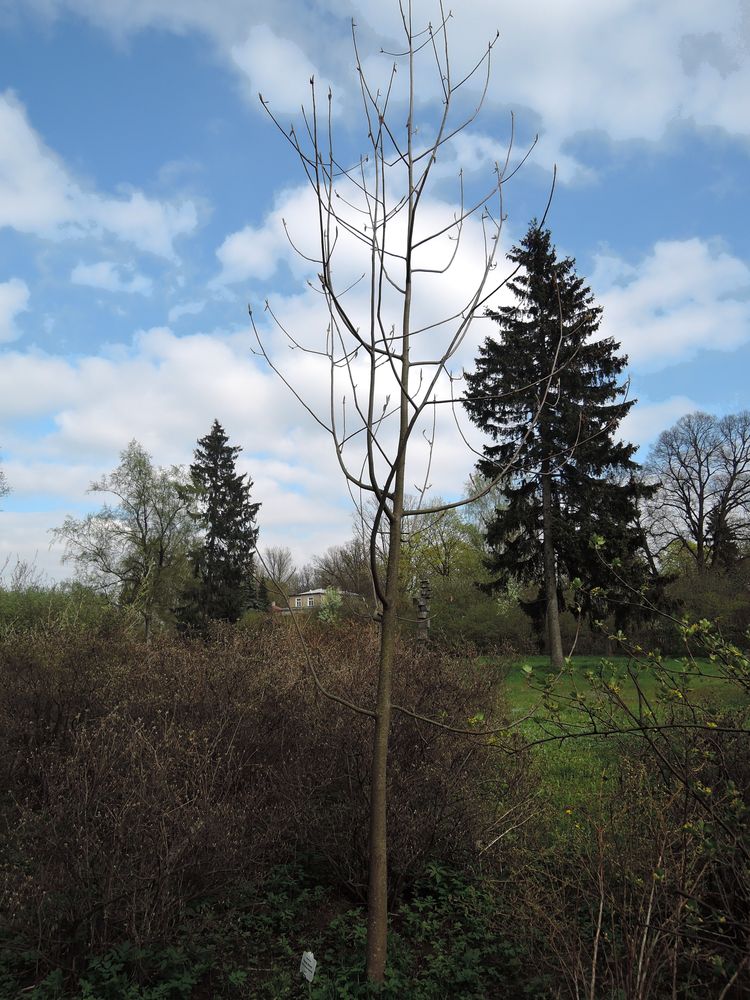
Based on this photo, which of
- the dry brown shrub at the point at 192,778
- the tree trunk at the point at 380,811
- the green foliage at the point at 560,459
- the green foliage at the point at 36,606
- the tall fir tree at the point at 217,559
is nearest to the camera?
the tree trunk at the point at 380,811

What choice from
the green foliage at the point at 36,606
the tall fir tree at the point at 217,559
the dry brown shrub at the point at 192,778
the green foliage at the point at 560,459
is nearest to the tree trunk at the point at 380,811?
the dry brown shrub at the point at 192,778

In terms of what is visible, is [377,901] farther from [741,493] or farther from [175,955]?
[741,493]

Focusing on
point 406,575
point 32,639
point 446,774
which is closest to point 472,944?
point 446,774

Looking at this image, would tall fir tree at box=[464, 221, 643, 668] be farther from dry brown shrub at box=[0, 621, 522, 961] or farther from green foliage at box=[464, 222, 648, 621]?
dry brown shrub at box=[0, 621, 522, 961]

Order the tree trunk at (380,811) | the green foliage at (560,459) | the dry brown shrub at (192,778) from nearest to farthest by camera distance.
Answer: the tree trunk at (380,811) → the dry brown shrub at (192,778) → the green foliage at (560,459)

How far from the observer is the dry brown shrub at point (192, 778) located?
12.3 ft

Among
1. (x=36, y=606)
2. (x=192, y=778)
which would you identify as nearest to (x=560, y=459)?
(x=36, y=606)

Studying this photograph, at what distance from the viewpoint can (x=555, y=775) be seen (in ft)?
24.3

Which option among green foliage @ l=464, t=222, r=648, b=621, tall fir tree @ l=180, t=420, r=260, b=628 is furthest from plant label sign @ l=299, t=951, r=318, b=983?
tall fir tree @ l=180, t=420, r=260, b=628

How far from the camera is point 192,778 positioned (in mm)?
4402

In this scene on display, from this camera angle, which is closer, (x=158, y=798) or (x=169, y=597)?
(x=158, y=798)

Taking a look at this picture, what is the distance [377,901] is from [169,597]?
2940cm

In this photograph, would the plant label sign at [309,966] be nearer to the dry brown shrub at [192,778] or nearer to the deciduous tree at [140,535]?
the dry brown shrub at [192,778]

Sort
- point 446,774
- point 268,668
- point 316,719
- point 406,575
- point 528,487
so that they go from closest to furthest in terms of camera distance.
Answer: point 446,774 → point 316,719 → point 268,668 → point 528,487 → point 406,575
